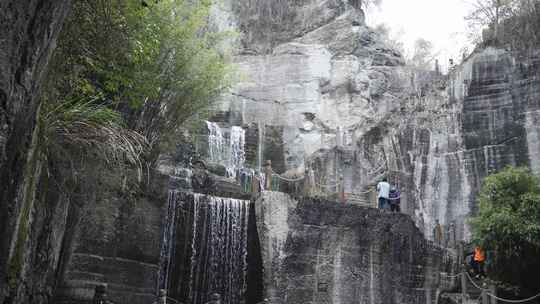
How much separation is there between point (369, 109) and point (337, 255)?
12931mm

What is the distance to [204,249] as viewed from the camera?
13758 millimetres

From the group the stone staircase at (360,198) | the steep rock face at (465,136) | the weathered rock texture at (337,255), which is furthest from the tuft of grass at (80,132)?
the steep rock face at (465,136)

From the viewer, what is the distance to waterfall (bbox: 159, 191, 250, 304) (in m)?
13.3

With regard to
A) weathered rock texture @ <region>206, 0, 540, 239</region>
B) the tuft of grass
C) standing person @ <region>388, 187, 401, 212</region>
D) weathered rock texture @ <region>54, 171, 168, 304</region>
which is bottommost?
weathered rock texture @ <region>54, 171, 168, 304</region>

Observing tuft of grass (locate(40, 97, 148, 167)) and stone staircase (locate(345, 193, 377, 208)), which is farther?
stone staircase (locate(345, 193, 377, 208))

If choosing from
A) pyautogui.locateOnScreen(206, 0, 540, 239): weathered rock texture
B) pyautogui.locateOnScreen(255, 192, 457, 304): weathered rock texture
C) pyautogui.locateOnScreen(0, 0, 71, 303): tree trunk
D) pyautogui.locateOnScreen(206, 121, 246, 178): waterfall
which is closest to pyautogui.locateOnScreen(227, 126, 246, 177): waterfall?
pyautogui.locateOnScreen(206, 121, 246, 178): waterfall

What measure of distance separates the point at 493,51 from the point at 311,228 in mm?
11501

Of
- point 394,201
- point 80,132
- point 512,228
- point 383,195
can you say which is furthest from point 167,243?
point 512,228

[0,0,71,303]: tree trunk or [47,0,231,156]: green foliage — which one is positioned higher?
[47,0,231,156]: green foliage

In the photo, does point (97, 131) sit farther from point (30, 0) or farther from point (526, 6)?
point (526, 6)

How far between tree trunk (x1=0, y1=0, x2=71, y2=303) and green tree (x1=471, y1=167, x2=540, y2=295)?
12.0 metres

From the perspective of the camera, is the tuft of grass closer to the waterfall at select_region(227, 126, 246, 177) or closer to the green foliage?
the green foliage

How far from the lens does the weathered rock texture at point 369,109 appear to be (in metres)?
19.9

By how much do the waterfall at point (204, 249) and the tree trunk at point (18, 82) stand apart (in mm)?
8611
